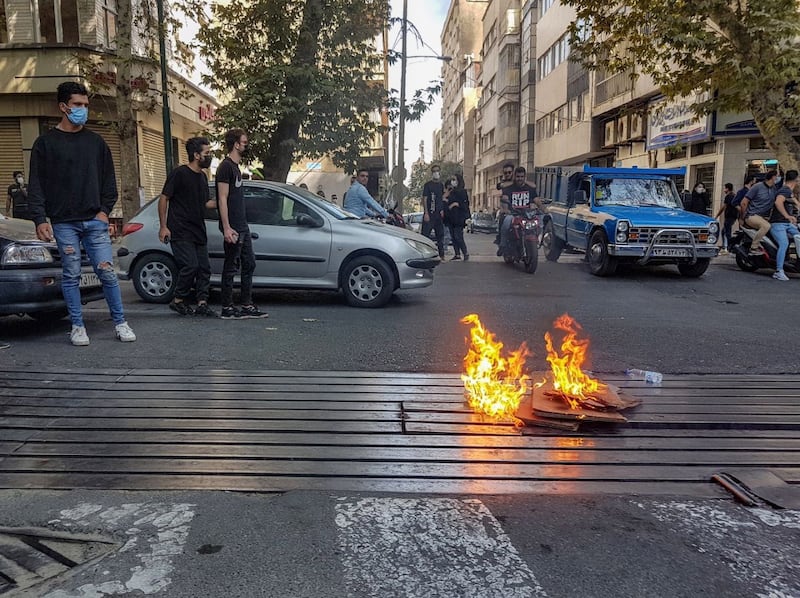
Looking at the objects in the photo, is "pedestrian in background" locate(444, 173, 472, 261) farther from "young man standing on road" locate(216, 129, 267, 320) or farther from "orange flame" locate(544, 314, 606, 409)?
"orange flame" locate(544, 314, 606, 409)

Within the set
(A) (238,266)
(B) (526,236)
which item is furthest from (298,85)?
(A) (238,266)

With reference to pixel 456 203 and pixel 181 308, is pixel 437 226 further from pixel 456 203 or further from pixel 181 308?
pixel 181 308

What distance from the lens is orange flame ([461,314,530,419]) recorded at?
4.17m

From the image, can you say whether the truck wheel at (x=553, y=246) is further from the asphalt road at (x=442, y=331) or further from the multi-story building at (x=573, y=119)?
the asphalt road at (x=442, y=331)

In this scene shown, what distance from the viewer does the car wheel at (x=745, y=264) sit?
12.6 m

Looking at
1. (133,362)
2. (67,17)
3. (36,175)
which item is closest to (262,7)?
(67,17)

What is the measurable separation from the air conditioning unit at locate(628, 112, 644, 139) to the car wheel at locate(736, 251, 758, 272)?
647 inches

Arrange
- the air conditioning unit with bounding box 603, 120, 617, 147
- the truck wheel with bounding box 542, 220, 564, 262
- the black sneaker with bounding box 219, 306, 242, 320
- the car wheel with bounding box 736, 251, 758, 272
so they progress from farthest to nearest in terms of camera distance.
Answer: the air conditioning unit with bounding box 603, 120, 617, 147
the truck wheel with bounding box 542, 220, 564, 262
the car wheel with bounding box 736, 251, 758, 272
the black sneaker with bounding box 219, 306, 242, 320

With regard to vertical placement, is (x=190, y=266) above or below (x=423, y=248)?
below

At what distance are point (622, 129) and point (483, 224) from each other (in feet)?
36.3

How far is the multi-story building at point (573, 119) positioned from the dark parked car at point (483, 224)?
5.26 meters

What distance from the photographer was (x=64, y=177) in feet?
18.3

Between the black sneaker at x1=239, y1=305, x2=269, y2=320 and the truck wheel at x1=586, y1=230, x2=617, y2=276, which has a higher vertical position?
the truck wheel at x1=586, y1=230, x2=617, y2=276

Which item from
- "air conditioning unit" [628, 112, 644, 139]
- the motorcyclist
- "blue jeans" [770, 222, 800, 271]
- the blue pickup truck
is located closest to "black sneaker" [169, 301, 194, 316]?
the motorcyclist
